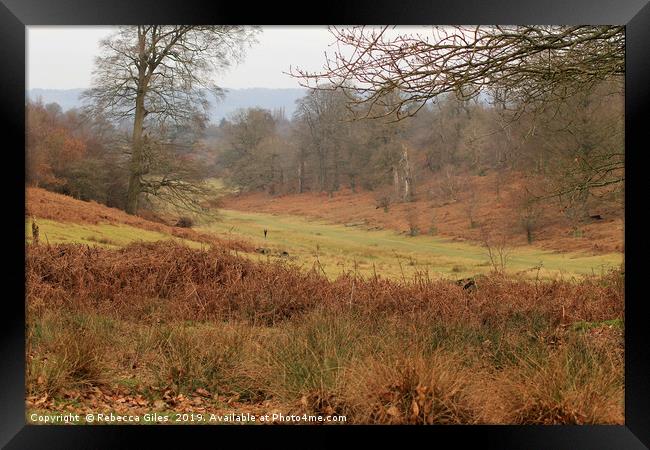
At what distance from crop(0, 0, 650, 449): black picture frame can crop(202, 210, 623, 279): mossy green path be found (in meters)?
1.82

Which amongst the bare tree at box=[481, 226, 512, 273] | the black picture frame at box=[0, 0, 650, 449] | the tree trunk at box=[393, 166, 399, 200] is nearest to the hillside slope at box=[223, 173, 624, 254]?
the bare tree at box=[481, 226, 512, 273]

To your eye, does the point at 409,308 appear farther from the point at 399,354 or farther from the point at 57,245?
the point at 57,245

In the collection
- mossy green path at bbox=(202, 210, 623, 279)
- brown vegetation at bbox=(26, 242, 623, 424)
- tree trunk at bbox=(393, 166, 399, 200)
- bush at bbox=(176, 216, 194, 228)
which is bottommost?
brown vegetation at bbox=(26, 242, 623, 424)

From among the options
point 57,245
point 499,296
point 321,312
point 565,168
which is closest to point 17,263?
point 57,245

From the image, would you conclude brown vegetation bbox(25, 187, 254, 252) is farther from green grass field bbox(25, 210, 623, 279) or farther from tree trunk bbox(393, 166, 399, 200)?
tree trunk bbox(393, 166, 399, 200)

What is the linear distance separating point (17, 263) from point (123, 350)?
129 cm

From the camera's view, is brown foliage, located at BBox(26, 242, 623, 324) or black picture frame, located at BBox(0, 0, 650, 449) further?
brown foliage, located at BBox(26, 242, 623, 324)

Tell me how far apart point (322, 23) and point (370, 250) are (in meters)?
2.93

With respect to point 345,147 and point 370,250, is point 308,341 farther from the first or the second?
point 345,147

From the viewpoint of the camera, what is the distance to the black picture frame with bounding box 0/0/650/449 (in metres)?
4.46

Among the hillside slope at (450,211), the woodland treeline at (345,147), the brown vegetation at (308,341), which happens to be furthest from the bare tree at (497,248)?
the woodland treeline at (345,147)

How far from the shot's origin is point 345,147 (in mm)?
6613

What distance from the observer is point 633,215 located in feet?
15.4

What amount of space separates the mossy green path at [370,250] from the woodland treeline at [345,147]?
0.40 meters
